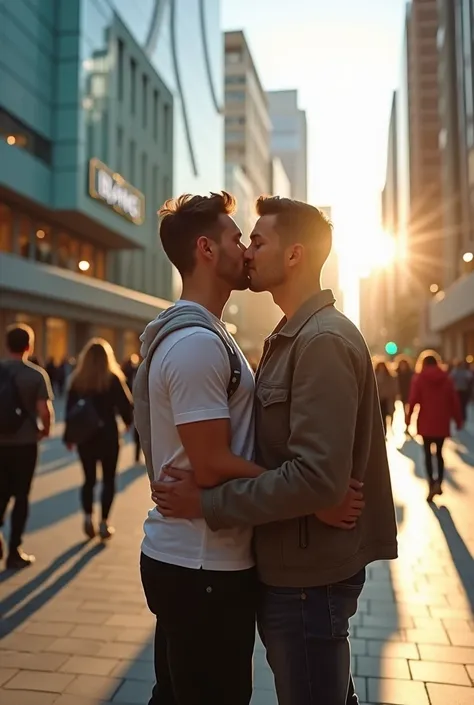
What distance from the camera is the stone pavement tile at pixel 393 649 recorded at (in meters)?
3.99

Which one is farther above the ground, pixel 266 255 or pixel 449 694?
pixel 266 255

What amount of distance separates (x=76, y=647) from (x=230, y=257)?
288cm

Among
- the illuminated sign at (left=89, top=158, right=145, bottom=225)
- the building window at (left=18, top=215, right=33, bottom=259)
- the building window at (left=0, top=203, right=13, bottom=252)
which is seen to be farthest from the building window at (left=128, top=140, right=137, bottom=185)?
the building window at (left=0, top=203, right=13, bottom=252)

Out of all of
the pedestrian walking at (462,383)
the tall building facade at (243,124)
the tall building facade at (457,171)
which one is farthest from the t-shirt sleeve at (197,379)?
the tall building facade at (243,124)

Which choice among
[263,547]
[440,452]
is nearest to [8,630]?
[263,547]

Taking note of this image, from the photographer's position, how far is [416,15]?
87.6 meters

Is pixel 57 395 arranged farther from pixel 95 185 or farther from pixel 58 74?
pixel 58 74

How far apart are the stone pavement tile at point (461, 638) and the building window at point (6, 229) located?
29744mm

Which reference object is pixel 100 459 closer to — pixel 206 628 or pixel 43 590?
pixel 43 590

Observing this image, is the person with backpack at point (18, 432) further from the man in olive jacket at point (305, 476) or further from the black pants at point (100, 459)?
the man in olive jacket at point (305, 476)

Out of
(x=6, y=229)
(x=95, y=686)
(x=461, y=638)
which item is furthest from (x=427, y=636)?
(x=6, y=229)

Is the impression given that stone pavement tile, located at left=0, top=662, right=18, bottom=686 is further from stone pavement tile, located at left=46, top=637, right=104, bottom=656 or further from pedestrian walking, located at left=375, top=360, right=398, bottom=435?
pedestrian walking, located at left=375, top=360, right=398, bottom=435

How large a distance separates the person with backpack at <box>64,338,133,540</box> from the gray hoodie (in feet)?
15.0

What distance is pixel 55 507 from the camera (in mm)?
8297
